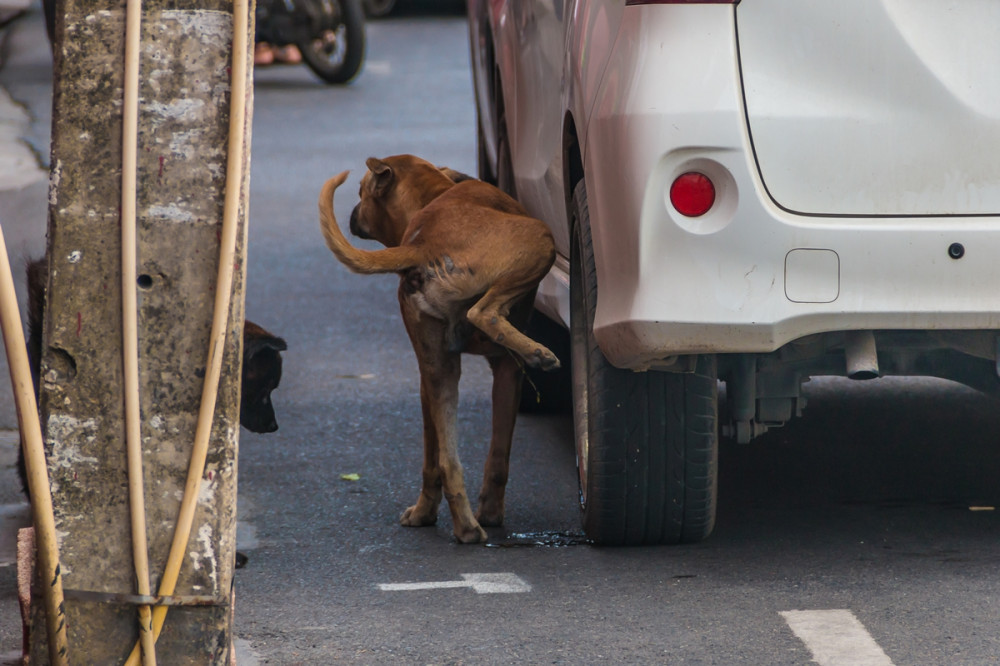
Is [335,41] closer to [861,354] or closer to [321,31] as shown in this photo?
[321,31]

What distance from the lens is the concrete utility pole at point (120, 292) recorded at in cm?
248

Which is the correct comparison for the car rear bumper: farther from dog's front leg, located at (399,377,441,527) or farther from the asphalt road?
dog's front leg, located at (399,377,441,527)

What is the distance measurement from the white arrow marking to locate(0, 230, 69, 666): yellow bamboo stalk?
128 centimetres

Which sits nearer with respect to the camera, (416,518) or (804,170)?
(804,170)

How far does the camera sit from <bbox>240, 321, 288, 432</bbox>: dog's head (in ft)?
14.6

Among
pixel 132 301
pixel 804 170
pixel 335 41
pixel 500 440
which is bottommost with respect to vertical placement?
pixel 500 440

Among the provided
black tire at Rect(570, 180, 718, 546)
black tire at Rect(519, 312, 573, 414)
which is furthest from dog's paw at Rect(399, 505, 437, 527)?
black tire at Rect(519, 312, 573, 414)

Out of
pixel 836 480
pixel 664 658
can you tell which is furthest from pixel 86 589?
pixel 836 480

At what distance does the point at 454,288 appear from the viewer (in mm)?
3836

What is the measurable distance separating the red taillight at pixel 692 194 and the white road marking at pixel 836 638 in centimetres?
94

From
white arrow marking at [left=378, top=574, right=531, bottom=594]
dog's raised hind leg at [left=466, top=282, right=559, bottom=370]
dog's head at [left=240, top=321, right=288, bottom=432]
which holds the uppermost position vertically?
dog's raised hind leg at [left=466, top=282, right=559, bottom=370]

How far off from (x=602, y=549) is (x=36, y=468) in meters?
1.88

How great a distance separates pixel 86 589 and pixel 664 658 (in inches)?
48.1

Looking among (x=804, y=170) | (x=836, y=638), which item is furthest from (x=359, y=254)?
(x=836, y=638)
